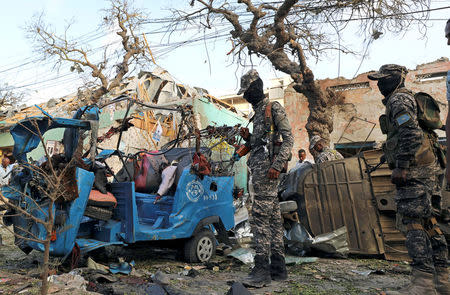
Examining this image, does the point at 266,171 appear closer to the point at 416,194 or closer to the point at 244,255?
the point at 416,194

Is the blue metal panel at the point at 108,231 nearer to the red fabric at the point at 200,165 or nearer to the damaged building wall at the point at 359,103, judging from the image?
the red fabric at the point at 200,165

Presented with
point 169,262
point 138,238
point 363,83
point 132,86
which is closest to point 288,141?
point 138,238

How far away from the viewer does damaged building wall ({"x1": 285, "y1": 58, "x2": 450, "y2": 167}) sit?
507 inches

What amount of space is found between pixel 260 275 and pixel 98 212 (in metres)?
1.91

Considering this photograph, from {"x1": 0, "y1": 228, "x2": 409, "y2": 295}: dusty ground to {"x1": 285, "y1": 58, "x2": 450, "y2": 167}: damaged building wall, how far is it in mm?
9296

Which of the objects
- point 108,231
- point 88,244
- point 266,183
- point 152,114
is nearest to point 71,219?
point 88,244

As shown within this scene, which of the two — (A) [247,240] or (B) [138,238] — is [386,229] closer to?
(A) [247,240]

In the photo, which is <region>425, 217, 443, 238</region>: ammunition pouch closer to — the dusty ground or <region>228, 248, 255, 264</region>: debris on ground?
the dusty ground

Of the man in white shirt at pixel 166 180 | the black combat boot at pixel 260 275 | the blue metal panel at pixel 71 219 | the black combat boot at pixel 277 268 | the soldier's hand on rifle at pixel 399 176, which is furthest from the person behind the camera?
the man in white shirt at pixel 166 180

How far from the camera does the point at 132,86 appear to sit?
1703cm

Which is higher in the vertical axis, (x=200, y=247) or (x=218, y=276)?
(x=200, y=247)

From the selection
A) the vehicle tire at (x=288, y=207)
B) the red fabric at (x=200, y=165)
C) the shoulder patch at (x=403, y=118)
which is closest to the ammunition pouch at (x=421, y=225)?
the shoulder patch at (x=403, y=118)

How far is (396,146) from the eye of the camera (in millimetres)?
3109

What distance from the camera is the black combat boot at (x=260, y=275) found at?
325 cm
